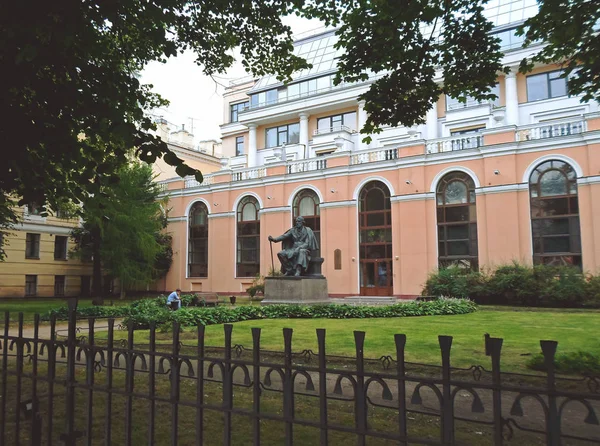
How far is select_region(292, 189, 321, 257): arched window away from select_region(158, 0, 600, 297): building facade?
88mm

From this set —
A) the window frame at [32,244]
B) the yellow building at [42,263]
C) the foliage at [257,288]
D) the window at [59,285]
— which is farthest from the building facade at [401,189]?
the window frame at [32,244]

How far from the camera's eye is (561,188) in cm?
2462

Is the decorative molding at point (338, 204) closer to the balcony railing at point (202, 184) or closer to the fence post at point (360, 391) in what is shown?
the balcony railing at point (202, 184)

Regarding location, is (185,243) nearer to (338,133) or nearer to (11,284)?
(11,284)

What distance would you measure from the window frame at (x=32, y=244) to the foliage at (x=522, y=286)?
25357 mm

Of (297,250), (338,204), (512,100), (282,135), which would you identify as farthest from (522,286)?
(282,135)

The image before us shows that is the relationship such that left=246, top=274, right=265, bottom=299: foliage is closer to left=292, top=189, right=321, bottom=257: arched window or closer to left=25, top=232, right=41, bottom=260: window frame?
left=292, top=189, right=321, bottom=257: arched window

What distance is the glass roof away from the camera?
33.1 metres

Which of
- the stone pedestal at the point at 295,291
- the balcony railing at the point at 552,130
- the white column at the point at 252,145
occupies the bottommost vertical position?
the stone pedestal at the point at 295,291

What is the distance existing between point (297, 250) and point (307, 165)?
13.9 metres

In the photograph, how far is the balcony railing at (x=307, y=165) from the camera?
3189 cm

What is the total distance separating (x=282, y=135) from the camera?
41000 millimetres

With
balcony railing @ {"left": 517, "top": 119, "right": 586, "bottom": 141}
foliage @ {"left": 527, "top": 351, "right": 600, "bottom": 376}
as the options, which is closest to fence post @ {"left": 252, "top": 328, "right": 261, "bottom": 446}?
foliage @ {"left": 527, "top": 351, "right": 600, "bottom": 376}

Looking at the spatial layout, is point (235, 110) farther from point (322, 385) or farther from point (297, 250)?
point (322, 385)
